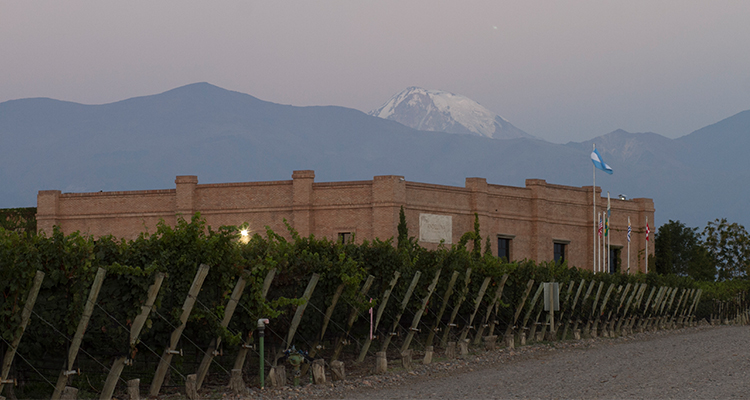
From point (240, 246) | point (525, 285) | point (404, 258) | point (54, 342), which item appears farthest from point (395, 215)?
point (54, 342)

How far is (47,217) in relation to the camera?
2067 inches

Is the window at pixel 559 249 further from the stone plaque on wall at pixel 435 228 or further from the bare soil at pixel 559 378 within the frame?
the bare soil at pixel 559 378

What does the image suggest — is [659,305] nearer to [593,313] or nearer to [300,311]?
[593,313]

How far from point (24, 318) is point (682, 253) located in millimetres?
66790

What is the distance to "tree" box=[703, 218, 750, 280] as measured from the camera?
7500 centimetres

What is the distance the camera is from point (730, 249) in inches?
2990

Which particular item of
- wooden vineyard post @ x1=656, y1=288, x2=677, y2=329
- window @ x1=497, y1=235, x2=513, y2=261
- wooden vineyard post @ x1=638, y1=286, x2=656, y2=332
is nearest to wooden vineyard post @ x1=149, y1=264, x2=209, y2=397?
wooden vineyard post @ x1=638, y1=286, x2=656, y2=332

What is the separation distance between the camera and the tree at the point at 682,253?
2603 inches

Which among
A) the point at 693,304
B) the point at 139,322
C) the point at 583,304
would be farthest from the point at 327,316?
the point at 693,304

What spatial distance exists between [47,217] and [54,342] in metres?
43.3

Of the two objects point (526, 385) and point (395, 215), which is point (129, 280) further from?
point (395, 215)

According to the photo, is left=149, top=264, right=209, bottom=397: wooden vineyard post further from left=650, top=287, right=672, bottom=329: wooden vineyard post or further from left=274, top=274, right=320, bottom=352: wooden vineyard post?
left=650, top=287, right=672, bottom=329: wooden vineyard post

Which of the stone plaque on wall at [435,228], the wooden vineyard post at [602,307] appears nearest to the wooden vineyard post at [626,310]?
the wooden vineyard post at [602,307]

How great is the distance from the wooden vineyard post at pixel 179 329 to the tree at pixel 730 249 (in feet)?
230
